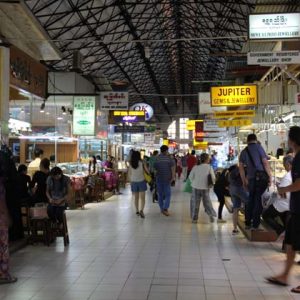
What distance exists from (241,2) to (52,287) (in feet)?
55.8

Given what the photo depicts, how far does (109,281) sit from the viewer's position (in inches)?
233

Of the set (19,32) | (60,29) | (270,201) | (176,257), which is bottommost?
(176,257)

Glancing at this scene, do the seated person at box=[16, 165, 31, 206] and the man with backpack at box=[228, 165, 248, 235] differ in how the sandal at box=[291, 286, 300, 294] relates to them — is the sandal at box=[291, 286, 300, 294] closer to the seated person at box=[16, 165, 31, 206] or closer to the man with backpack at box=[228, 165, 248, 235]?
the man with backpack at box=[228, 165, 248, 235]

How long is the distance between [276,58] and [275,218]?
307 centimetres

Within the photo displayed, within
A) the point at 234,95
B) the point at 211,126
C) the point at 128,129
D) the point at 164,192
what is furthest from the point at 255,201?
the point at 128,129

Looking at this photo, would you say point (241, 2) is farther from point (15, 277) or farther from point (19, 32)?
point (15, 277)

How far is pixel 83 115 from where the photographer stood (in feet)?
51.8

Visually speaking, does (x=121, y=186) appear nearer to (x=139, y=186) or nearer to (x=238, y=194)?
(x=139, y=186)

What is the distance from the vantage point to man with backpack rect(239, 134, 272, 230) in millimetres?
8406

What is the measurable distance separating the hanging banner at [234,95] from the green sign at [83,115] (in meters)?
3.69

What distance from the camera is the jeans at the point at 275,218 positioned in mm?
7831

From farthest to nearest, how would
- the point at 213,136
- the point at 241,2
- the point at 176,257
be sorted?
1. the point at 213,136
2. the point at 241,2
3. the point at 176,257

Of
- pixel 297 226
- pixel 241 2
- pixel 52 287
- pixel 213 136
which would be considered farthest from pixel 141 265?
pixel 213 136

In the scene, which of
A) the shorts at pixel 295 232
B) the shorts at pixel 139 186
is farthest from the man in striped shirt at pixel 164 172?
the shorts at pixel 295 232
